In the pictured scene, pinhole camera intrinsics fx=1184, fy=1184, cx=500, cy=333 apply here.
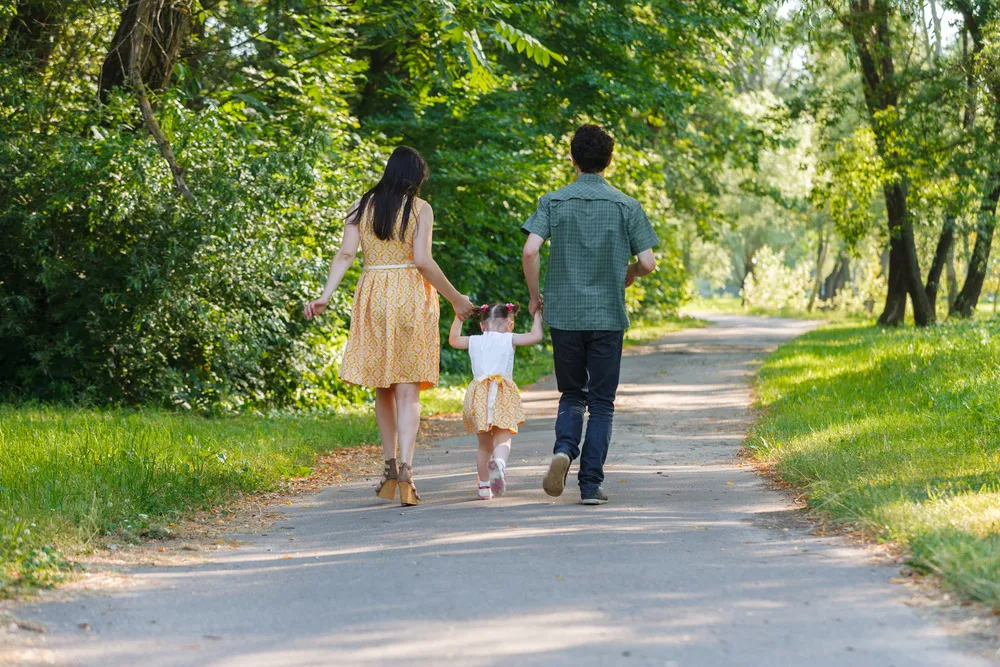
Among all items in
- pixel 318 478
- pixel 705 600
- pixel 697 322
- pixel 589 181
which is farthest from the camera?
pixel 697 322

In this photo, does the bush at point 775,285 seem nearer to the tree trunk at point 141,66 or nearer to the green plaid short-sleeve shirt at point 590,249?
the tree trunk at point 141,66

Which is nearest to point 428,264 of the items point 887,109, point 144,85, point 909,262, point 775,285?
point 144,85

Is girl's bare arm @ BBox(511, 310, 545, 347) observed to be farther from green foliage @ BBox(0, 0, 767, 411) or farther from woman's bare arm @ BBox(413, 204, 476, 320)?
green foliage @ BBox(0, 0, 767, 411)

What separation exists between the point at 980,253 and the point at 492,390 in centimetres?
2104

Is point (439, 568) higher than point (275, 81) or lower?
Result: lower

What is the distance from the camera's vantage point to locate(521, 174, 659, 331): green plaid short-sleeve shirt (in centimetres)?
719

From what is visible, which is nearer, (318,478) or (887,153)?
(318,478)

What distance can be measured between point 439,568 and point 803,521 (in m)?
2.17

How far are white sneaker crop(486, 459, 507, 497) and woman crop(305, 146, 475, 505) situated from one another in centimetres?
52

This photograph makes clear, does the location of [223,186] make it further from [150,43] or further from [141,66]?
[150,43]

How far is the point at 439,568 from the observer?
5199 millimetres

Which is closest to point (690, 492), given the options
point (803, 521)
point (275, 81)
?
point (803, 521)

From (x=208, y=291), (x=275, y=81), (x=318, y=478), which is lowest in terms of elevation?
(x=318, y=478)

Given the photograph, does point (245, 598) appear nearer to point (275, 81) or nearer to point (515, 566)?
point (515, 566)
